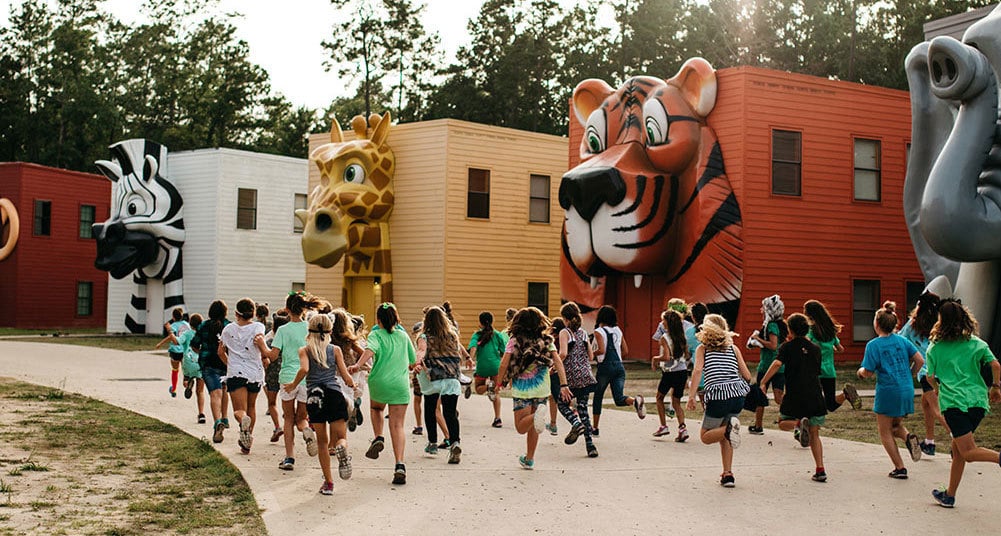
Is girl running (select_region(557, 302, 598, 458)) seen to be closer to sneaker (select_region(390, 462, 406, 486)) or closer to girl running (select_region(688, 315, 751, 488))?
girl running (select_region(688, 315, 751, 488))

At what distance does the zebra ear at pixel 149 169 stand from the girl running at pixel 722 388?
3309cm

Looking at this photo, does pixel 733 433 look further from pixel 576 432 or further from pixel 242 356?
pixel 242 356

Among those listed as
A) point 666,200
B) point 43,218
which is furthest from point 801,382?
point 43,218

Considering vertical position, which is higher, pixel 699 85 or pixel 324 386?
pixel 699 85

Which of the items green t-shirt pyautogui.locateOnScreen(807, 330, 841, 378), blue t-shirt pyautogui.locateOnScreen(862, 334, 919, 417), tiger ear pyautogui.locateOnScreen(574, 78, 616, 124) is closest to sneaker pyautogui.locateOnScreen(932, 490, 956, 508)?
blue t-shirt pyautogui.locateOnScreen(862, 334, 919, 417)

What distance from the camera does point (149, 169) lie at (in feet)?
133

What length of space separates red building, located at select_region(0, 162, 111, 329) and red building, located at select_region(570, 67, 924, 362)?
29100 mm

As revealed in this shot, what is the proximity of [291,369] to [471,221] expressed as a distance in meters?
19.8

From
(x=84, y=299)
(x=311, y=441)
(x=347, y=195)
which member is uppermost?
(x=347, y=195)

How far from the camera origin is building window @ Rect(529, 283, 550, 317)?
32469 mm

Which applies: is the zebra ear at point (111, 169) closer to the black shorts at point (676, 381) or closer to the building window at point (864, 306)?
the building window at point (864, 306)

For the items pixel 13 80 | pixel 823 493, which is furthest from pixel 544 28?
pixel 823 493

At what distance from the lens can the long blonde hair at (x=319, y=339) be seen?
10250 mm

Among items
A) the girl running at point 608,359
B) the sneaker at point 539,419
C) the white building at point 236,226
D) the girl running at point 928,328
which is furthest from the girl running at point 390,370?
the white building at point 236,226
